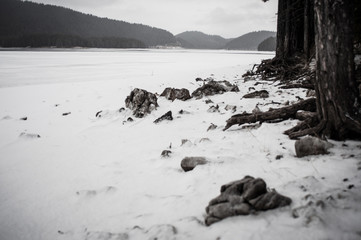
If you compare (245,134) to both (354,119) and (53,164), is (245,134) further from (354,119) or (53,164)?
(53,164)

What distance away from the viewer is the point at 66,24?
168250 mm

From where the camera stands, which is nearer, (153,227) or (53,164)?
(153,227)

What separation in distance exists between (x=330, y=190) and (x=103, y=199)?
215cm

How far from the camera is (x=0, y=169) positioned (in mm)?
3172

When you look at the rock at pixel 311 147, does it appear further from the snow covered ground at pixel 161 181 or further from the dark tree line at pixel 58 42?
the dark tree line at pixel 58 42

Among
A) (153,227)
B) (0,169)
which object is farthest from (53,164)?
(153,227)

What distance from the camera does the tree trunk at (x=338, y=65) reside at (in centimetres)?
223

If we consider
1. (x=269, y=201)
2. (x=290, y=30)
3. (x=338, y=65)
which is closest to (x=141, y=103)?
(x=338, y=65)

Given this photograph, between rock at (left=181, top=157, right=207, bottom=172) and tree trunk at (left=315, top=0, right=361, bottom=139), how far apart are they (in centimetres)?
154

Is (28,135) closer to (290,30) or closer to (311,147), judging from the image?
(311,147)

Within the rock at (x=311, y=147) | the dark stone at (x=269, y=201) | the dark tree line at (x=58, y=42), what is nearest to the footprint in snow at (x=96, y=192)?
the dark stone at (x=269, y=201)

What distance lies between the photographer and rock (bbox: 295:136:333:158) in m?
2.24

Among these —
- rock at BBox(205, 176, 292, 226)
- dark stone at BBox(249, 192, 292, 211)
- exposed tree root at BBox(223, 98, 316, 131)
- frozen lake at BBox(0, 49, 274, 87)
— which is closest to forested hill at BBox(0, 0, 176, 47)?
frozen lake at BBox(0, 49, 274, 87)

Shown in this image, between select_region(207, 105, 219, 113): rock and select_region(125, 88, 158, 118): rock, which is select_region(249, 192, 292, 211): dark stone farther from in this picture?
select_region(125, 88, 158, 118): rock
